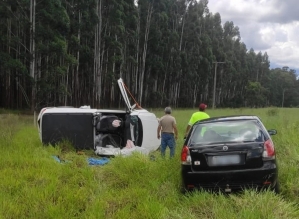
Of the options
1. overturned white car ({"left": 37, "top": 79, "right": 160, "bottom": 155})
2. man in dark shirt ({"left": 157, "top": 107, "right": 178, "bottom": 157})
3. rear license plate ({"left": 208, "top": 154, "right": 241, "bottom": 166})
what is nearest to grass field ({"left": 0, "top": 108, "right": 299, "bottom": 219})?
rear license plate ({"left": 208, "top": 154, "right": 241, "bottom": 166})

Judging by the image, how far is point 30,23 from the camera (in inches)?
861

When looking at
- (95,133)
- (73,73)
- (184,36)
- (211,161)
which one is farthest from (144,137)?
(184,36)

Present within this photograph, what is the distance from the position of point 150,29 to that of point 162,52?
3.57 meters

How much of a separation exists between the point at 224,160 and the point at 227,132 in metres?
0.66

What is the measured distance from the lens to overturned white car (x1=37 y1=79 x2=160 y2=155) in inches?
388

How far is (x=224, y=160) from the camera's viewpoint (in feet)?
17.5

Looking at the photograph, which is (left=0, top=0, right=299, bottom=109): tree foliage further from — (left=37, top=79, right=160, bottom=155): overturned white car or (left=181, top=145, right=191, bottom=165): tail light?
(left=181, top=145, right=191, bottom=165): tail light

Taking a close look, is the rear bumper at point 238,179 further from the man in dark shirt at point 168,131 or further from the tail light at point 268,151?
the man in dark shirt at point 168,131

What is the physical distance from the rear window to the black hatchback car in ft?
0.05

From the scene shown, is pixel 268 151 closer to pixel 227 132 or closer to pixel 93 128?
pixel 227 132

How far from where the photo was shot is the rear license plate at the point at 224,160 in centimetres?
530

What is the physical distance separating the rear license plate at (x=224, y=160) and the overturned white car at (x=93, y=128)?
14.6 feet

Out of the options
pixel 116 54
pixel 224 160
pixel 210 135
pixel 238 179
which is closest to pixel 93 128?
pixel 210 135

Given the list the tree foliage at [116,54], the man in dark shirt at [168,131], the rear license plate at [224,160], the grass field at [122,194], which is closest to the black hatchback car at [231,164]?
the rear license plate at [224,160]
